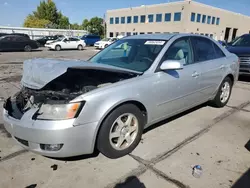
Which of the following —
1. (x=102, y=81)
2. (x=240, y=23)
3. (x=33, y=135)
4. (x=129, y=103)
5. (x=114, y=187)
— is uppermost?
(x=240, y=23)

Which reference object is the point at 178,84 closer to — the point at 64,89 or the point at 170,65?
the point at 170,65

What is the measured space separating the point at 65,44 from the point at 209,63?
846 inches

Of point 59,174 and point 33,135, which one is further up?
point 33,135

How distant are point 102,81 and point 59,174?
1266 mm

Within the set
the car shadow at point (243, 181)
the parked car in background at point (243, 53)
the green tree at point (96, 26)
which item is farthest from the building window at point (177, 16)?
the car shadow at point (243, 181)

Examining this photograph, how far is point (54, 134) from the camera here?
2.24m

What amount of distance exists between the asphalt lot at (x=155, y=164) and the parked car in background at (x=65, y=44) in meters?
20.6

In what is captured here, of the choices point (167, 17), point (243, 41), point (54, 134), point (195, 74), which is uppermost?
point (167, 17)

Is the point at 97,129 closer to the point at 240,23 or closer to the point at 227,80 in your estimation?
the point at 227,80

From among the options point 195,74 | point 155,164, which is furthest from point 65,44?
point 155,164

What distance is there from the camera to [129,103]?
2.76m

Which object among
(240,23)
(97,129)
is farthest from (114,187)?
(240,23)

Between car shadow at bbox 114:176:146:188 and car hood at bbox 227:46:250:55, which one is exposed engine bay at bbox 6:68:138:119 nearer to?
car shadow at bbox 114:176:146:188

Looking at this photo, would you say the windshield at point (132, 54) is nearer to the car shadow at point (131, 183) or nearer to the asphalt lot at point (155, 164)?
the asphalt lot at point (155, 164)
